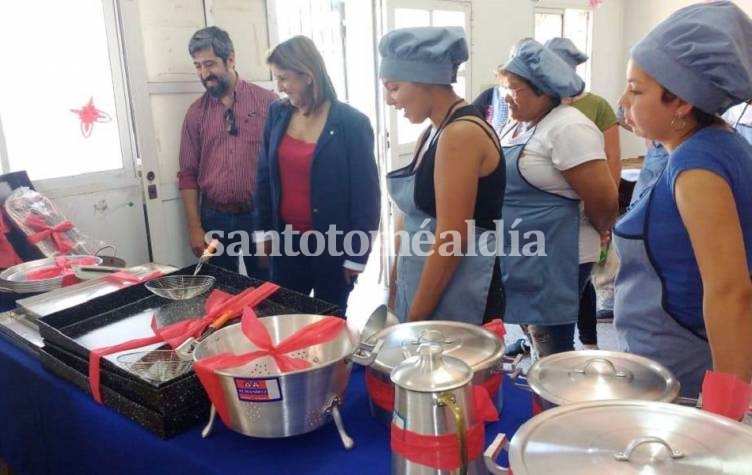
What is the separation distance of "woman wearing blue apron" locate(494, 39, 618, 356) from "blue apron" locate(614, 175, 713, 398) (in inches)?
25.8

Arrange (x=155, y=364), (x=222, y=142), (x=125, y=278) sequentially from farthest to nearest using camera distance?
1. (x=222, y=142)
2. (x=125, y=278)
3. (x=155, y=364)

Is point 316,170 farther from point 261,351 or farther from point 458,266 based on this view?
point 261,351

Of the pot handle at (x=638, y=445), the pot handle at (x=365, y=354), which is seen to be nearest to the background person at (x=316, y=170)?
the pot handle at (x=365, y=354)

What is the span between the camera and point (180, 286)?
1.35m

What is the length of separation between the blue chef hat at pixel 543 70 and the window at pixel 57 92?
1.58 m

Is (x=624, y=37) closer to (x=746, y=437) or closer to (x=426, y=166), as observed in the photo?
(x=426, y=166)

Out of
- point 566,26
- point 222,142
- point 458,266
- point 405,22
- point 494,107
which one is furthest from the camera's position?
point 566,26

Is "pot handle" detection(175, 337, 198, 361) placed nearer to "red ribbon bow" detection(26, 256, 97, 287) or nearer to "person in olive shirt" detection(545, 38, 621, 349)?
"red ribbon bow" detection(26, 256, 97, 287)

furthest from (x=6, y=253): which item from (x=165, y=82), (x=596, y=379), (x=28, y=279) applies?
(x=596, y=379)

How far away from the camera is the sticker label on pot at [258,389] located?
79 cm

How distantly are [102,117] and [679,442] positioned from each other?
2386 millimetres

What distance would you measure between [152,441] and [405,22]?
2887mm

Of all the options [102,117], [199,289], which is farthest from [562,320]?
[102,117]

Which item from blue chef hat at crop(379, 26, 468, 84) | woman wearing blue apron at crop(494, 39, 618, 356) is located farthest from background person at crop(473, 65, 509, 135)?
blue chef hat at crop(379, 26, 468, 84)
